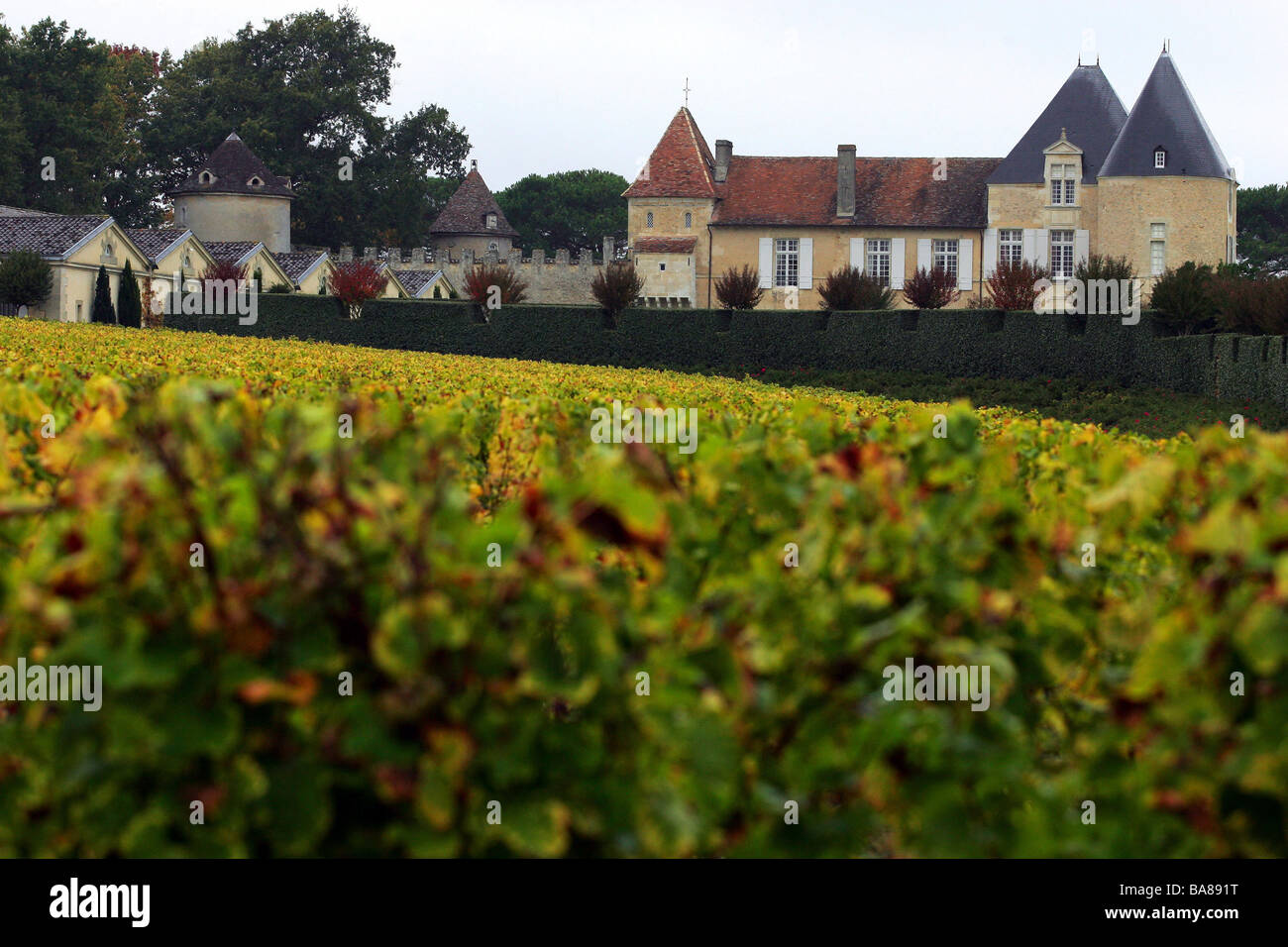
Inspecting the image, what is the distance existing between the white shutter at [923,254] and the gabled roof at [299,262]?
29.3 m

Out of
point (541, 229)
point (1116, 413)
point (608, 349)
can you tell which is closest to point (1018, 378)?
point (1116, 413)

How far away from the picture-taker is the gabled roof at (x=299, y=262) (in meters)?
66.3

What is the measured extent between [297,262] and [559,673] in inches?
2670

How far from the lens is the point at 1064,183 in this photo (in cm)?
5484

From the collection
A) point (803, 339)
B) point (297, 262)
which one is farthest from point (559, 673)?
point (297, 262)

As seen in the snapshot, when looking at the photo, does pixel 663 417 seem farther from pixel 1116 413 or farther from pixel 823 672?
pixel 1116 413

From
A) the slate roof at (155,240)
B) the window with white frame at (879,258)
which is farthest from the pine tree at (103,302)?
the window with white frame at (879,258)

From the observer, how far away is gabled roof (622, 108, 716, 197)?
5791 cm

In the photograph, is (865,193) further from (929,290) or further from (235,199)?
(235,199)

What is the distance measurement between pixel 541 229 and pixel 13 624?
94632 mm

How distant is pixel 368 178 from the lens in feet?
254

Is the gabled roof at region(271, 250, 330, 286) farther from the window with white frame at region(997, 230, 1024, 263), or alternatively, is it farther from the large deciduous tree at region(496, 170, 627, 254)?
the window with white frame at region(997, 230, 1024, 263)

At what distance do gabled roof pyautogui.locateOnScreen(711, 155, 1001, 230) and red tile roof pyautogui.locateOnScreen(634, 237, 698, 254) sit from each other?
156 cm

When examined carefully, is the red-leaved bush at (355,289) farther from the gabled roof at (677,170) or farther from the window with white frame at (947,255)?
the window with white frame at (947,255)
